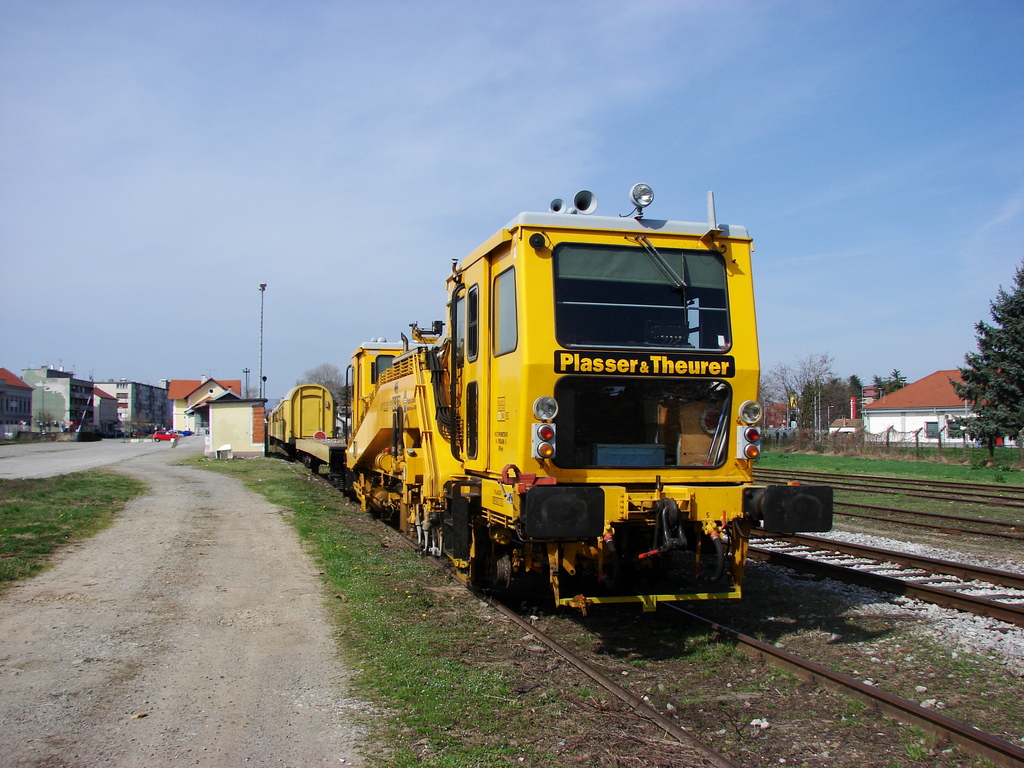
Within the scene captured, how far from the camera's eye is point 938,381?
6669cm

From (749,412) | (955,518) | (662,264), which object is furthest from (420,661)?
(955,518)

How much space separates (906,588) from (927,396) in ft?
218

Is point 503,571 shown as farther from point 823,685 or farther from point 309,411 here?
point 309,411

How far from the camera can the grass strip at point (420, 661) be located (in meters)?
4.21

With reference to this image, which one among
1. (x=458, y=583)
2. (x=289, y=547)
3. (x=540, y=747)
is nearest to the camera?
(x=540, y=747)

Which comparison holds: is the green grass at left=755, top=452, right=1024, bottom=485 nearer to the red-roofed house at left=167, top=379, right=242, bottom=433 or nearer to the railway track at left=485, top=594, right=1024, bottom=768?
the railway track at left=485, top=594, right=1024, bottom=768

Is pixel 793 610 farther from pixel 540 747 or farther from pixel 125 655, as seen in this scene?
pixel 125 655

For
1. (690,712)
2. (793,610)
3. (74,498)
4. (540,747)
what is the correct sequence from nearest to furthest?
(540,747)
(690,712)
(793,610)
(74,498)

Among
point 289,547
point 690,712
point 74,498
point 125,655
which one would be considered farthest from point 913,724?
point 74,498

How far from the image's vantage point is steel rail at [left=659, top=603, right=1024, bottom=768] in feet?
13.0

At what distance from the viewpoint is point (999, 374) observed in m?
33.1

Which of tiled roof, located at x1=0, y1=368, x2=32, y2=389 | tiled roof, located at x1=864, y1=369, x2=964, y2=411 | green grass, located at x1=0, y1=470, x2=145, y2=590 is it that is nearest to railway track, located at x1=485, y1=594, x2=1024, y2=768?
green grass, located at x1=0, y1=470, x2=145, y2=590

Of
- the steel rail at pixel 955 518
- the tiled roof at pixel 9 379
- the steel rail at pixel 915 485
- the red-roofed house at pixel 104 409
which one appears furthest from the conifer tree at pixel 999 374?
the red-roofed house at pixel 104 409

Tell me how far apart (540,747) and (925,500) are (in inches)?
604
